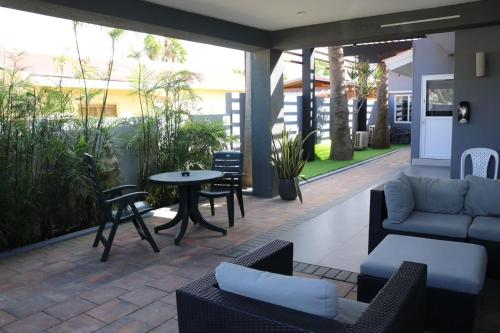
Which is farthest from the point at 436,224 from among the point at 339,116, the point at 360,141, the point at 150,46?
the point at 360,141

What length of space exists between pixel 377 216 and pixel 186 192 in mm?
2145

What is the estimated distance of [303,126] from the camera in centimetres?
1150

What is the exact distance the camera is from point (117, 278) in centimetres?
368

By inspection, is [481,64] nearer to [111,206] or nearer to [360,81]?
[111,206]

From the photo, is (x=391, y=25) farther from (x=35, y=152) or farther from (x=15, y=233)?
(x=15, y=233)

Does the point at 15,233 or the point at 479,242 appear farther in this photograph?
the point at 15,233

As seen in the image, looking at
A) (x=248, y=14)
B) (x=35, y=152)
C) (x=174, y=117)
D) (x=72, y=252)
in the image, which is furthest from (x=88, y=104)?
(x=248, y=14)

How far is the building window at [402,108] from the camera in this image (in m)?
17.6

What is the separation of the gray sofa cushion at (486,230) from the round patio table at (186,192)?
100 inches

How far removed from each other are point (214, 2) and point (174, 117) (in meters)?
2.13

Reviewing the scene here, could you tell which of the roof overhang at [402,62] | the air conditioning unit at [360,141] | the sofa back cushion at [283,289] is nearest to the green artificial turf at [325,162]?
the air conditioning unit at [360,141]

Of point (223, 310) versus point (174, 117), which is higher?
point (174, 117)

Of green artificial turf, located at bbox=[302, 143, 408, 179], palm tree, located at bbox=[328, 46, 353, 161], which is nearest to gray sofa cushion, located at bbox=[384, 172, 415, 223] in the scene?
green artificial turf, located at bbox=[302, 143, 408, 179]

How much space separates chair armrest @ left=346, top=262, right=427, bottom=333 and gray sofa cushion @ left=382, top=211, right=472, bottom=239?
1.58 meters
